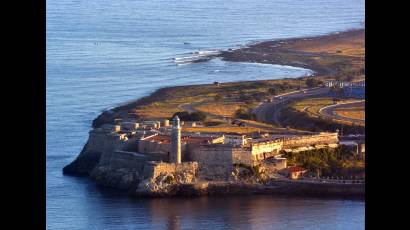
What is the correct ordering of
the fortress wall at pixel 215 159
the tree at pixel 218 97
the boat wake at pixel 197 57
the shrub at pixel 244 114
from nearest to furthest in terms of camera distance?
the fortress wall at pixel 215 159 → the shrub at pixel 244 114 → the tree at pixel 218 97 → the boat wake at pixel 197 57

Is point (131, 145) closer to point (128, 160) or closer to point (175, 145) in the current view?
point (128, 160)

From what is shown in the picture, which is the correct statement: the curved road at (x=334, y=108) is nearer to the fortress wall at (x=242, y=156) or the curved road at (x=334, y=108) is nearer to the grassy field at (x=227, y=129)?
the grassy field at (x=227, y=129)

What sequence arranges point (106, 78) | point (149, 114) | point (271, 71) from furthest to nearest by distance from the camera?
point (271, 71) < point (106, 78) < point (149, 114)

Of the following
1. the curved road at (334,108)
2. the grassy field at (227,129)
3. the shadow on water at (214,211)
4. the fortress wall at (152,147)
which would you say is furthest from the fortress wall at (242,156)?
the curved road at (334,108)

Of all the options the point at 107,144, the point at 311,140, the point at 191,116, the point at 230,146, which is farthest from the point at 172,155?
the point at 191,116

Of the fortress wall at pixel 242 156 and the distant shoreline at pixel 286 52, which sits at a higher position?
the distant shoreline at pixel 286 52

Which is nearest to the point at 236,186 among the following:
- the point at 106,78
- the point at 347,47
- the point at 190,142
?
the point at 190,142

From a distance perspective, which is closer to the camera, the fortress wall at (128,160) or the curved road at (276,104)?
the fortress wall at (128,160)

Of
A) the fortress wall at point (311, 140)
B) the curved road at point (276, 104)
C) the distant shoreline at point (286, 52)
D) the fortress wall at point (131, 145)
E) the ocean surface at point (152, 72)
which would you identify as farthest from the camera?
the distant shoreline at point (286, 52)
